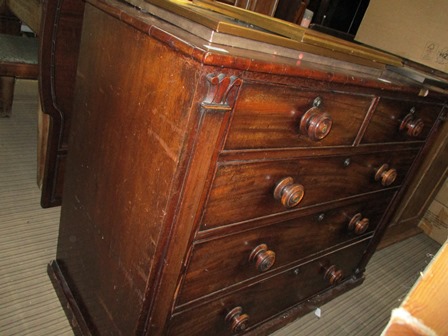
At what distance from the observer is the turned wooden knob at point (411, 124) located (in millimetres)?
1163

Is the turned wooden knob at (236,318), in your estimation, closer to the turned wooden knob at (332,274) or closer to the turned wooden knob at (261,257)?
the turned wooden knob at (261,257)

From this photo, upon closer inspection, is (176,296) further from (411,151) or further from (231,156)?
(411,151)

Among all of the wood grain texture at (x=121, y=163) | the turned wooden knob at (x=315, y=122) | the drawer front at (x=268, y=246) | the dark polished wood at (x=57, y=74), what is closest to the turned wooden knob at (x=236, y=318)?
the drawer front at (x=268, y=246)

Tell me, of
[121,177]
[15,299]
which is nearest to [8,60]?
[15,299]

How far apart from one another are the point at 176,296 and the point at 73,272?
0.53m

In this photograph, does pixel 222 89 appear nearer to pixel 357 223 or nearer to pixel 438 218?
pixel 357 223

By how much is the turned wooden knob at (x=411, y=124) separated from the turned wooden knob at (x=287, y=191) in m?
0.57

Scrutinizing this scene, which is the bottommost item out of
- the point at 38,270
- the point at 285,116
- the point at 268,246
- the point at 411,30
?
the point at 38,270

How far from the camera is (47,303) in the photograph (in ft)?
4.08

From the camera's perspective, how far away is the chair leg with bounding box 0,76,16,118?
2.11 meters

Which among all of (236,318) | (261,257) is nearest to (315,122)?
(261,257)

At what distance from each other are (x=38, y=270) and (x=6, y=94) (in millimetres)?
1398

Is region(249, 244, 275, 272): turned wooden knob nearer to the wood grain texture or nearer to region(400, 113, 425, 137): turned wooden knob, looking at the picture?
the wood grain texture

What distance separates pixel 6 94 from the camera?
2182mm
